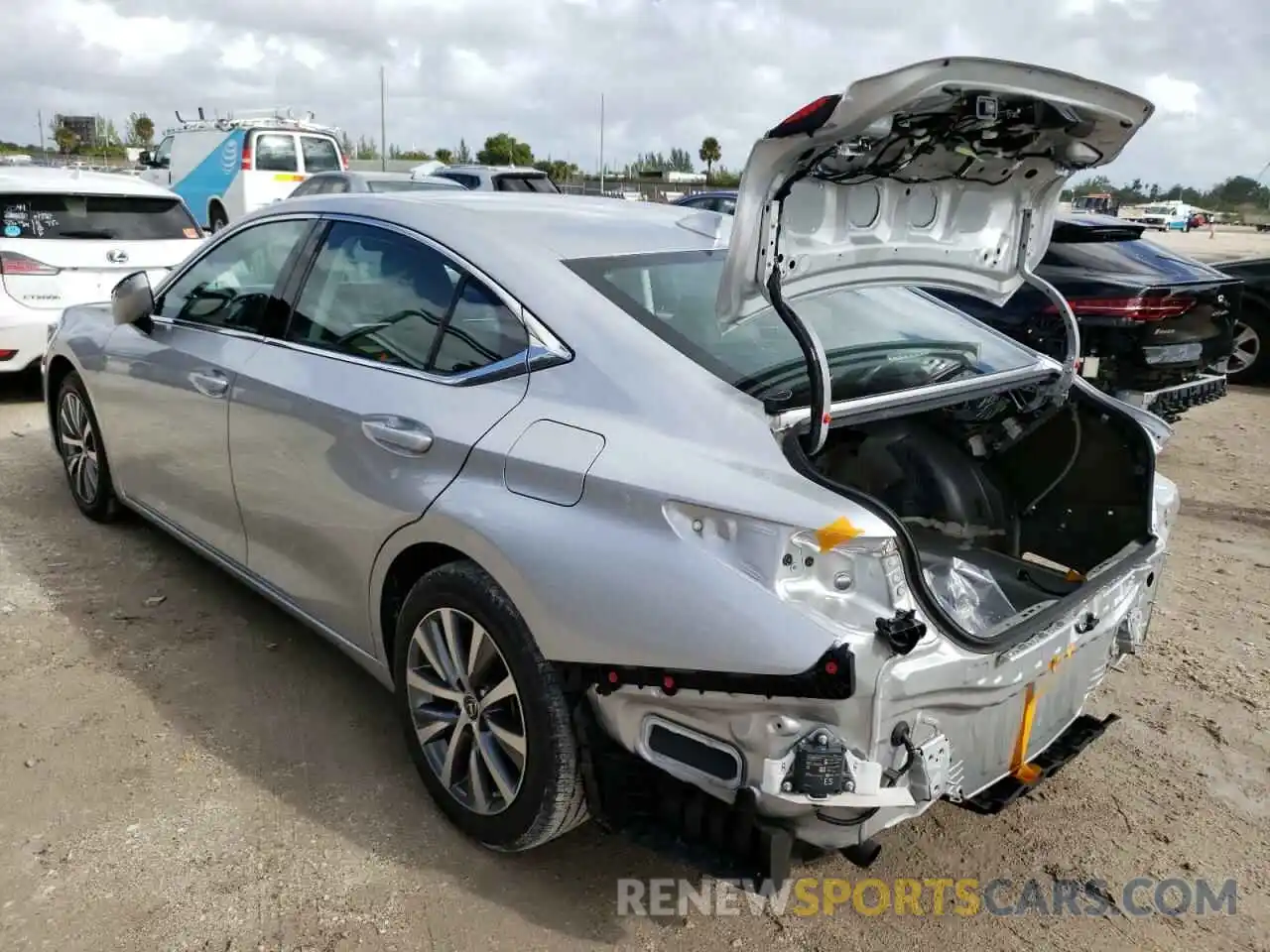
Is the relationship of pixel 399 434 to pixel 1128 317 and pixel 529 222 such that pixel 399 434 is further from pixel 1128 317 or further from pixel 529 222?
pixel 1128 317

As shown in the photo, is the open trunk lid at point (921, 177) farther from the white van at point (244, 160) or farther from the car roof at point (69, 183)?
the white van at point (244, 160)

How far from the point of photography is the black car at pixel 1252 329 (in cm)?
951

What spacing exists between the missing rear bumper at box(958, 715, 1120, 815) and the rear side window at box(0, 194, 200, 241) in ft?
22.8

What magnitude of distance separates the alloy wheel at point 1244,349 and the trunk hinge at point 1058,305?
7.88m

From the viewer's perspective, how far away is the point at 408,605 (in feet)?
8.91

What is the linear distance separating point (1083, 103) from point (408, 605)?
2.05m

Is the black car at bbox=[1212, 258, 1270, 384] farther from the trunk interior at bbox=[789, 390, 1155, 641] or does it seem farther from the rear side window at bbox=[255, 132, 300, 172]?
the rear side window at bbox=[255, 132, 300, 172]

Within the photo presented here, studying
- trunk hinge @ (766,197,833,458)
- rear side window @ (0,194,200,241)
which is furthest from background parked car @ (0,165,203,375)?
trunk hinge @ (766,197,833,458)

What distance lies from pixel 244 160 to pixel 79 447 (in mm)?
13653

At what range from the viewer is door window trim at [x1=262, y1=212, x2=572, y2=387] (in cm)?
254

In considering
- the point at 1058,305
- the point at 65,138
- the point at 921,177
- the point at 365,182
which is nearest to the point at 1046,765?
the point at 1058,305

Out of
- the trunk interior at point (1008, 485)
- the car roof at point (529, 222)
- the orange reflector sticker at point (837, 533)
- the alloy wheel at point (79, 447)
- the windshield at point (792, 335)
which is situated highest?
the car roof at point (529, 222)

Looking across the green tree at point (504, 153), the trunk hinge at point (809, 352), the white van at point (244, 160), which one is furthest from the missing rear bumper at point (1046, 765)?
the green tree at point (504, 153)

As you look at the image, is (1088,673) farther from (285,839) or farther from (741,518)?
(285,839)
